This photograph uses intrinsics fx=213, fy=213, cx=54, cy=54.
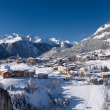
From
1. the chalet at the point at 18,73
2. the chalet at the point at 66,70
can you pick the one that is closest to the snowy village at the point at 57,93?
the chalet at the point at 18,73

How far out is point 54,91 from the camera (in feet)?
99.1

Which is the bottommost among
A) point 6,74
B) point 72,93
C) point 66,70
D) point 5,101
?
point 72,93

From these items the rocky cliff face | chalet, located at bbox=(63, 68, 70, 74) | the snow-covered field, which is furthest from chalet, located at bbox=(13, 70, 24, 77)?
the rocky cliff face

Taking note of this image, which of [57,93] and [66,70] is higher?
[66,70]

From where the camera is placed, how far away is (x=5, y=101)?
4469mm

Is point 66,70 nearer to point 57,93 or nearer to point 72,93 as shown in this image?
point 72,93

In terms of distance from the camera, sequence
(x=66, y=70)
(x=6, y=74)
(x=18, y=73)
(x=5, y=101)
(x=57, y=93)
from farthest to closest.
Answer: (x=66, y=70)
(x=18, y=73)
(x=6, y=74)
(x=57, y=93)
(x=5, y=101)

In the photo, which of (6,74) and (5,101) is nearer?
(5,101)

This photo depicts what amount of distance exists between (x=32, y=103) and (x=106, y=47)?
72191 mm

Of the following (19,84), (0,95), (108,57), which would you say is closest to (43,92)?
(19,84)

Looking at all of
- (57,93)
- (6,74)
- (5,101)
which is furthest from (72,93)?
(5,101)

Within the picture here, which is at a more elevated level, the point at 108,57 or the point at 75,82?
the point at 108,57

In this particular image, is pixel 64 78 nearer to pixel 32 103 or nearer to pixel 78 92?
pixel 78 92

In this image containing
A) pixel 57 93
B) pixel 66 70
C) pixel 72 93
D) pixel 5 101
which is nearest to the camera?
pixel 5 101
